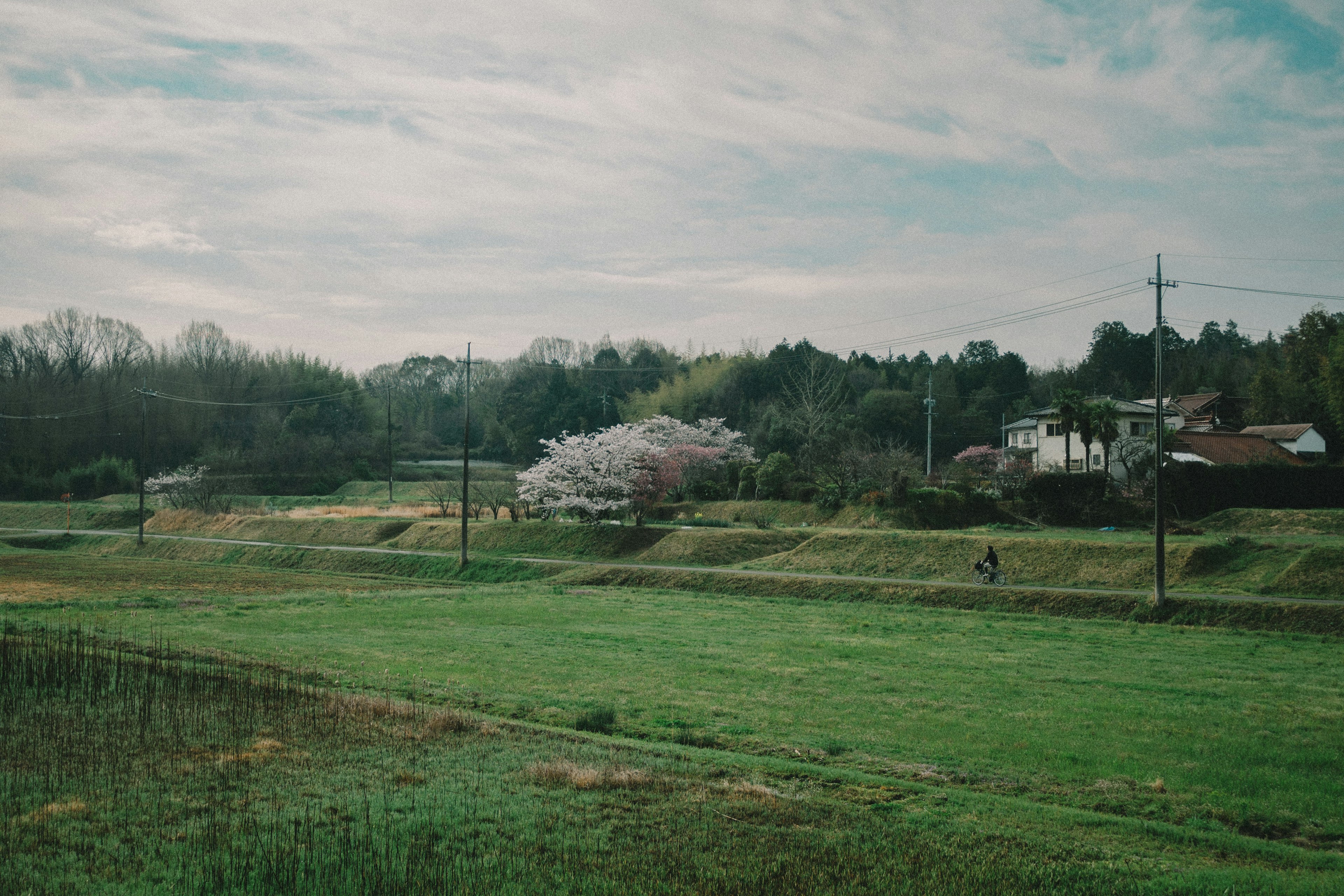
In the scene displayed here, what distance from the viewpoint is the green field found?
6.72 meters

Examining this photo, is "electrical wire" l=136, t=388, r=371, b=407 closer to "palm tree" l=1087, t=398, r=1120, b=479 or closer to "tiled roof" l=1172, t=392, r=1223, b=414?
"palm tree" l=1087, t=398, r=1120, b=479

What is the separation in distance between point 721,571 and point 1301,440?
48238mm

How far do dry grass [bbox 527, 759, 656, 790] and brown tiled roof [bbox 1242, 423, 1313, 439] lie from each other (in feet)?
216

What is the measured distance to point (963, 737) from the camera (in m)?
11.4

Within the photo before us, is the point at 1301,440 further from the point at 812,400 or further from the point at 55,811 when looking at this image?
the point at 55,811

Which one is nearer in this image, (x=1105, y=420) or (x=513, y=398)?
(x=1105, y=420)

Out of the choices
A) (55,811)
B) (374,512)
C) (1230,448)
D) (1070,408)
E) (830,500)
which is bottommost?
(374,512)

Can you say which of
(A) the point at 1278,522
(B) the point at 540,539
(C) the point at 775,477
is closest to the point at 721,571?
(B) the point at 540,539

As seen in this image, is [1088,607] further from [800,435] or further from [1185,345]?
[1185,345]

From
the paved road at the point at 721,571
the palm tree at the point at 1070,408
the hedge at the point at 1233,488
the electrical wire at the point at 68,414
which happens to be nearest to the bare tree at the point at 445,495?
the paved road at the point at 721,571

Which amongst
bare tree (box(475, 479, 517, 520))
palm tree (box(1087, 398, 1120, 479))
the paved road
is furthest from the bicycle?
bare tree (box(475, 479, 517, 520))

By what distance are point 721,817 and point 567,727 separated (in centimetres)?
436

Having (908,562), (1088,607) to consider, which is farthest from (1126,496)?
(1088,607)

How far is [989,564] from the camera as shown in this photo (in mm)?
29094
